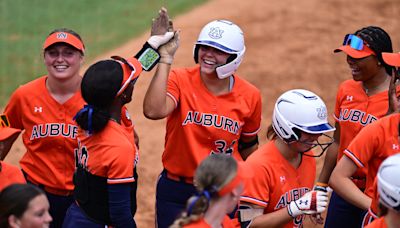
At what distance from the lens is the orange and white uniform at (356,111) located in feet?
23.1

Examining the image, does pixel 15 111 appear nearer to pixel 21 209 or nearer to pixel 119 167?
pixel 119 167

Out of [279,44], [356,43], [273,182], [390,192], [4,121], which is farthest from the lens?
[279,44]

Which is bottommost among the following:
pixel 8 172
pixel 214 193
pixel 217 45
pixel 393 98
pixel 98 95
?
pixel 8 172

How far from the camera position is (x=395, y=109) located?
6.78 m

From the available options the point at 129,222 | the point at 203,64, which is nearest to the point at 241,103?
the point at 203,64

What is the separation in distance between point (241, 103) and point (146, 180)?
4.16m

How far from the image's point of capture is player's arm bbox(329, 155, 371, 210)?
611 centimetres

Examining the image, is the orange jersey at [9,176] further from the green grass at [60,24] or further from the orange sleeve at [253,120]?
the green grass at [60,24]

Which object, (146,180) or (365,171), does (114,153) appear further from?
(146,180)

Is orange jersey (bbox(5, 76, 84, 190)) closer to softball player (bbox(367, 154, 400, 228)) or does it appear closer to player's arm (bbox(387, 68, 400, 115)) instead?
player's arm (bbox(387, 68, 400, 115))

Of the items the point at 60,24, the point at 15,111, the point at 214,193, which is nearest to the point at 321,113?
the point at 214,193

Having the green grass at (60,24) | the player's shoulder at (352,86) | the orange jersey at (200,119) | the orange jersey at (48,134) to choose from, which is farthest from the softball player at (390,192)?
the green grass at (60,24)

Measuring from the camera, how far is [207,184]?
15.6 feet

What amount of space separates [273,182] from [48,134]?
1.90m
